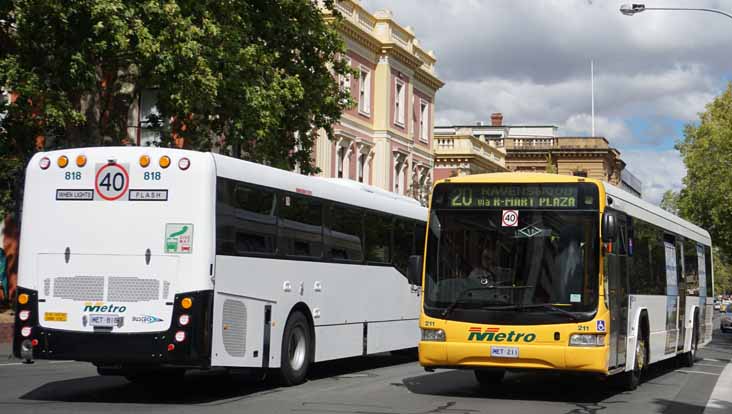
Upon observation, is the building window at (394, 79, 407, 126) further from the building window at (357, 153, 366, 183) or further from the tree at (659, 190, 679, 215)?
the tree at (659, 190, 679, 215)

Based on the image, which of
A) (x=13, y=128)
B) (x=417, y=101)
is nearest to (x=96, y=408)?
(x=13, y=128)

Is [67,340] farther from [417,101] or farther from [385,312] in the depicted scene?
[417,101]

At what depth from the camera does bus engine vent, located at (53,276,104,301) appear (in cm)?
1345

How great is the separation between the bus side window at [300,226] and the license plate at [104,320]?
3057mm

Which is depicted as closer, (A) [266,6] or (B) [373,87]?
(A) [266,6]

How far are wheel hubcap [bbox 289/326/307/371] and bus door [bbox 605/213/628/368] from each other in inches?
173

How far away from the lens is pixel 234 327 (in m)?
14.1

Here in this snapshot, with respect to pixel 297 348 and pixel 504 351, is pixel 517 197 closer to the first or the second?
pixel 504 351

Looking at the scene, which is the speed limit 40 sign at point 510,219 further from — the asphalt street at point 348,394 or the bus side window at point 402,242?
the bus side window at point 402,242

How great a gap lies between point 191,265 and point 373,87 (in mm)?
42355

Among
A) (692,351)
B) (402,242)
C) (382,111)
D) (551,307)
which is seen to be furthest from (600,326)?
(382,111)

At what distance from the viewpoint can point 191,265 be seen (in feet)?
43.5

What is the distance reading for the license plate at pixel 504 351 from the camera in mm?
14312

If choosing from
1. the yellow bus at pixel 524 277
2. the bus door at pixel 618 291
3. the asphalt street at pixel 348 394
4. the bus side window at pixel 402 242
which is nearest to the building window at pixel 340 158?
the bus side window at pixel 402 242
